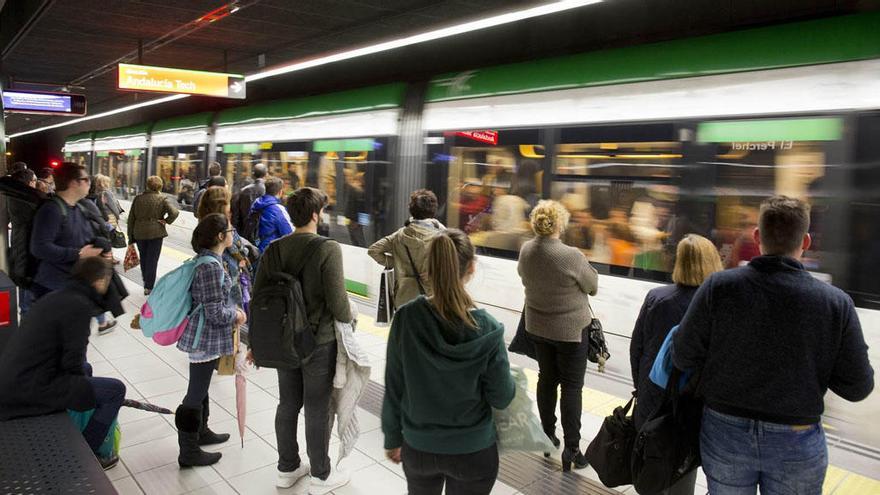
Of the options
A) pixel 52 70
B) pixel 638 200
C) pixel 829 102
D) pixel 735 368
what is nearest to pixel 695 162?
pixel 638 200

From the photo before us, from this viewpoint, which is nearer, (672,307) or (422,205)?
(672,307)

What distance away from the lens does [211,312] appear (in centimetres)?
318

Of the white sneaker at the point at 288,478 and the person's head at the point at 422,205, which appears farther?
the person's head at the point at 422,205

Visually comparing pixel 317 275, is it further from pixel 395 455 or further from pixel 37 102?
pixel 37 102

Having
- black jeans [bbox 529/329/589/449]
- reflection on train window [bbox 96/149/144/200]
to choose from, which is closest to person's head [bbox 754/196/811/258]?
black jeans [bbox 529/329/589/449]

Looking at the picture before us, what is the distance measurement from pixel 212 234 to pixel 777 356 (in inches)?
102

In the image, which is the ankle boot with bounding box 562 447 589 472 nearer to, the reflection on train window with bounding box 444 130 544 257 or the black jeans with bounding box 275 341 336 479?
the black jeans with bounding box 275 341 336 479

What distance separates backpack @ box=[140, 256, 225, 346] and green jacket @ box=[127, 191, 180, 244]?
426 centimetres

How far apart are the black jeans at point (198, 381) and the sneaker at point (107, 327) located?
329cm

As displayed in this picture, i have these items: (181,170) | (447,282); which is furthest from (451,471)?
(181,170)

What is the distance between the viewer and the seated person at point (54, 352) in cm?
258

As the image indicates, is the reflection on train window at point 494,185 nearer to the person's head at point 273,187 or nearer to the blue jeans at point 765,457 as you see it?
the person's head at point 273,187

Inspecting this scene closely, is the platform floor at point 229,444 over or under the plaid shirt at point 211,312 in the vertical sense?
under

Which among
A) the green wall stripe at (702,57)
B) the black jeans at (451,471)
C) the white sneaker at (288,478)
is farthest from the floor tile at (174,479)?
the green wall stripe at (702,57)
